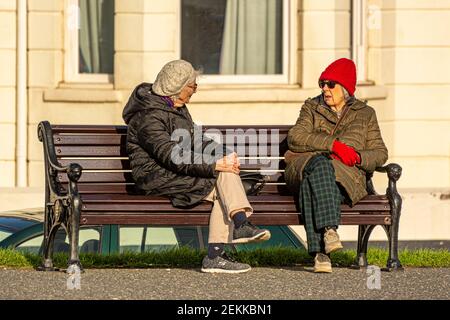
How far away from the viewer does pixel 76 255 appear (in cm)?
1214

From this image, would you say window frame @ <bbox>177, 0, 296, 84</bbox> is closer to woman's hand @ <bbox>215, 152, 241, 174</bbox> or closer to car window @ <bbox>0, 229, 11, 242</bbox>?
car window @ <bbox>0, 229, 11, 242</bbox>

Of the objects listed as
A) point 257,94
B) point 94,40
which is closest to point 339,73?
point 257,94

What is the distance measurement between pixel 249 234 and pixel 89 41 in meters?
8.28

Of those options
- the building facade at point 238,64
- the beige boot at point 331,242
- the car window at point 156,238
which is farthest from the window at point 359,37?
the beige boot at point 331,242

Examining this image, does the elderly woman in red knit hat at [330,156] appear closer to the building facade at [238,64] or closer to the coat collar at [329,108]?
the coat collar at [329,108]

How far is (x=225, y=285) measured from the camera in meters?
11.6

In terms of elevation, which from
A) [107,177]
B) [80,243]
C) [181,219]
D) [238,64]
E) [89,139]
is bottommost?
[80,243]

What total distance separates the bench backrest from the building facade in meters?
6.13

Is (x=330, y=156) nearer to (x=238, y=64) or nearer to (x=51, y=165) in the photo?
(x=51, y=165)

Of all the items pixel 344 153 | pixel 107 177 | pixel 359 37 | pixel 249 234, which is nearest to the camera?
pixel 249 234

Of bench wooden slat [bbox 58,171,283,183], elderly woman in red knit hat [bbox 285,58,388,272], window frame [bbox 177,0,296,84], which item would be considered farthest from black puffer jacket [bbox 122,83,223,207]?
window frame [bbox 177,0,296,84]

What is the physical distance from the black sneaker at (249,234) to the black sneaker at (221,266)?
21cm

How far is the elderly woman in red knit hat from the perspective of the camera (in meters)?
12.2

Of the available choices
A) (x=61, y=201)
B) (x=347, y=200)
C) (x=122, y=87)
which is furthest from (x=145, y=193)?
(x=122, y=87)
